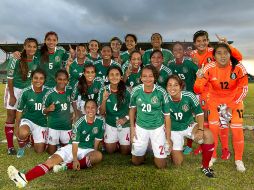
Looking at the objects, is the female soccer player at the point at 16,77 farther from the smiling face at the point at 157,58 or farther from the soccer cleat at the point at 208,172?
the soccer cleat at the point at 208,172

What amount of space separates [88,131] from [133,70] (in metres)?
1.74

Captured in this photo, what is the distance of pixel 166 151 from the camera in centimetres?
509

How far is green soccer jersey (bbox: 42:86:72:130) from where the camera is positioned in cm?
614

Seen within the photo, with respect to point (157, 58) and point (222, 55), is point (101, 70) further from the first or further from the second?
point (222, 55)

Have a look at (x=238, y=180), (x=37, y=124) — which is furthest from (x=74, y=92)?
(x=238, y=180)

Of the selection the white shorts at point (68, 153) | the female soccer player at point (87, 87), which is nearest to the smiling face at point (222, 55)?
the female soccer player at point (87, 87)

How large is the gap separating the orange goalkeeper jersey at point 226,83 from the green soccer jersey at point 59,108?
255 cm

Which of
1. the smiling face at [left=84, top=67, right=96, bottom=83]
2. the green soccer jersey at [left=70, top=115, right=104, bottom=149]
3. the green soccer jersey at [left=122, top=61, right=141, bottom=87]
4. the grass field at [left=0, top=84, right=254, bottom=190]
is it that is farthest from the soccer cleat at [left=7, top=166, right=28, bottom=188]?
the green soccer jersey at [left=122, top=61, right=141, bottom=87]

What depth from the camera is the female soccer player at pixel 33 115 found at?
19.6ft

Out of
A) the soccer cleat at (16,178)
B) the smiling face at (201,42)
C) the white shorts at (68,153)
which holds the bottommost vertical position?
the soccer cleat at (16,178)

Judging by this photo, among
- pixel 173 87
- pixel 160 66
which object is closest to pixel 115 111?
pixel 160 66

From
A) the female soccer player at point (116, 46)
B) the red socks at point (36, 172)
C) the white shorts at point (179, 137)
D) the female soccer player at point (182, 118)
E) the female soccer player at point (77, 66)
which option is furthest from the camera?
the female soccer player at point (116, 46)

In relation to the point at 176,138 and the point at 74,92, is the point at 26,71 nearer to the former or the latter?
the point at 74,92

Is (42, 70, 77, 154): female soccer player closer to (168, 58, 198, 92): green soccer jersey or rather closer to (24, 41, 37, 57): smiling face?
(24, 41, 37, 57): smiling face
